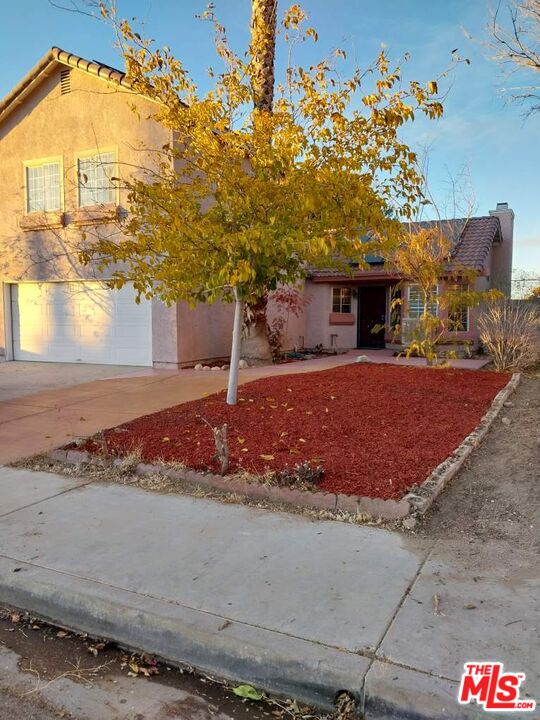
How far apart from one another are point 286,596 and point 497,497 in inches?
90.7

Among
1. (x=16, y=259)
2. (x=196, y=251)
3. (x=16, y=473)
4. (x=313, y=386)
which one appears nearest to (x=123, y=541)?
(x=16, y=473)

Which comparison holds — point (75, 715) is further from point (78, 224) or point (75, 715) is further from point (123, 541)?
point (78, 224)

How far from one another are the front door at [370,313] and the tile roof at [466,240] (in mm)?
1877

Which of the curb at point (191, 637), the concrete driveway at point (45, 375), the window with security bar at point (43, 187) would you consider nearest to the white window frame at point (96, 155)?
the window with security bar at point (43, 187)

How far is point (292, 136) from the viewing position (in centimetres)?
621

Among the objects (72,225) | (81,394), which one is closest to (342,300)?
(72,225)

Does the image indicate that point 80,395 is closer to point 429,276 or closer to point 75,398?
point 75,398

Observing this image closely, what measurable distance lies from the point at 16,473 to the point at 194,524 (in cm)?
239

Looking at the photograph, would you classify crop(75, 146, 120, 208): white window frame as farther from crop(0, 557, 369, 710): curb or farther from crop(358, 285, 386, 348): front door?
crop(0, 557, 369, 710): curb

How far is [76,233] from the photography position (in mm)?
13766

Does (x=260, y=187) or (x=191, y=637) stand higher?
(x=260, y=187)

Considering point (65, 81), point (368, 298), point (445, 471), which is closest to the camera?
point (445, 471)

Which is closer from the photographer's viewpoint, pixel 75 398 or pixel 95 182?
pixel 75 398

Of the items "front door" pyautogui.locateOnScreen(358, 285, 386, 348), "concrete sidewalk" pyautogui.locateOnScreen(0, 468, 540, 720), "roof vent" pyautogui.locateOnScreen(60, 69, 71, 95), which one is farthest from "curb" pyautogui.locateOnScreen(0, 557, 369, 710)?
"front door" pyautogui.locateOnScreen(358, 285, 386, 348)
